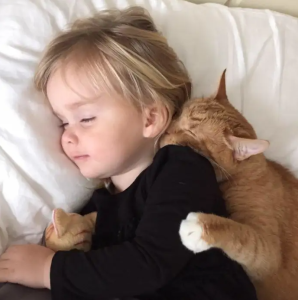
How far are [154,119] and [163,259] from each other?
13.0 inches

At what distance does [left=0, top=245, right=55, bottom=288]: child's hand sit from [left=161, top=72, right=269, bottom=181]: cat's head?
0.37 meters

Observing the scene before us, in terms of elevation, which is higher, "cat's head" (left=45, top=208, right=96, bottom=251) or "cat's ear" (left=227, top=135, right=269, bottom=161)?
"cat's ear" (left=227, top=135, right=269, bottom=161)

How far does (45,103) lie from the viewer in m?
1.07

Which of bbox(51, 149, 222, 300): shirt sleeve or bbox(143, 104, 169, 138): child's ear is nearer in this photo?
bbox(51, 149, 222, 300): shirt sleeve

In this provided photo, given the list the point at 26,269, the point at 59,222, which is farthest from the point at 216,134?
the point at 26,269

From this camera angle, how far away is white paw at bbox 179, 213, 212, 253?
2.87ft

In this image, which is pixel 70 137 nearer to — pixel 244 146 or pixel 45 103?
Result: pixel 45 103

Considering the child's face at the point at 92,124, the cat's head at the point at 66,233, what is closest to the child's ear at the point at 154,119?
the child's face at the point at 92,124

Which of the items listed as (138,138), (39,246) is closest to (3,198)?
(39,246)

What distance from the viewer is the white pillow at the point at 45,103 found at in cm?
101

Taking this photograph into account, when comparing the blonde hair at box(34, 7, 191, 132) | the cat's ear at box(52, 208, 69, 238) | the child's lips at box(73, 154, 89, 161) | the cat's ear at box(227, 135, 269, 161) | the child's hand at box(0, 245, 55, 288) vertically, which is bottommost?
the child's hand at box(0, 245, 55, 288)

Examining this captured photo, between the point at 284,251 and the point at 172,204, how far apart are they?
0.97ft

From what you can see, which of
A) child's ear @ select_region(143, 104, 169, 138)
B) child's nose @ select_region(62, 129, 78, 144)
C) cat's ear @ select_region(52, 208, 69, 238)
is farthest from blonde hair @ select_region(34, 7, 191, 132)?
cat's ear @ select_region(52, 208, 69, 238)

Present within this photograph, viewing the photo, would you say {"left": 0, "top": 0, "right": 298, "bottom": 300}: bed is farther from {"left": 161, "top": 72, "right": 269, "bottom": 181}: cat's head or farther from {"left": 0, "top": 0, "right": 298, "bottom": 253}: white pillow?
{"left": 161, "top": 72, "right": 269, "bottom": 181}: cat's head
